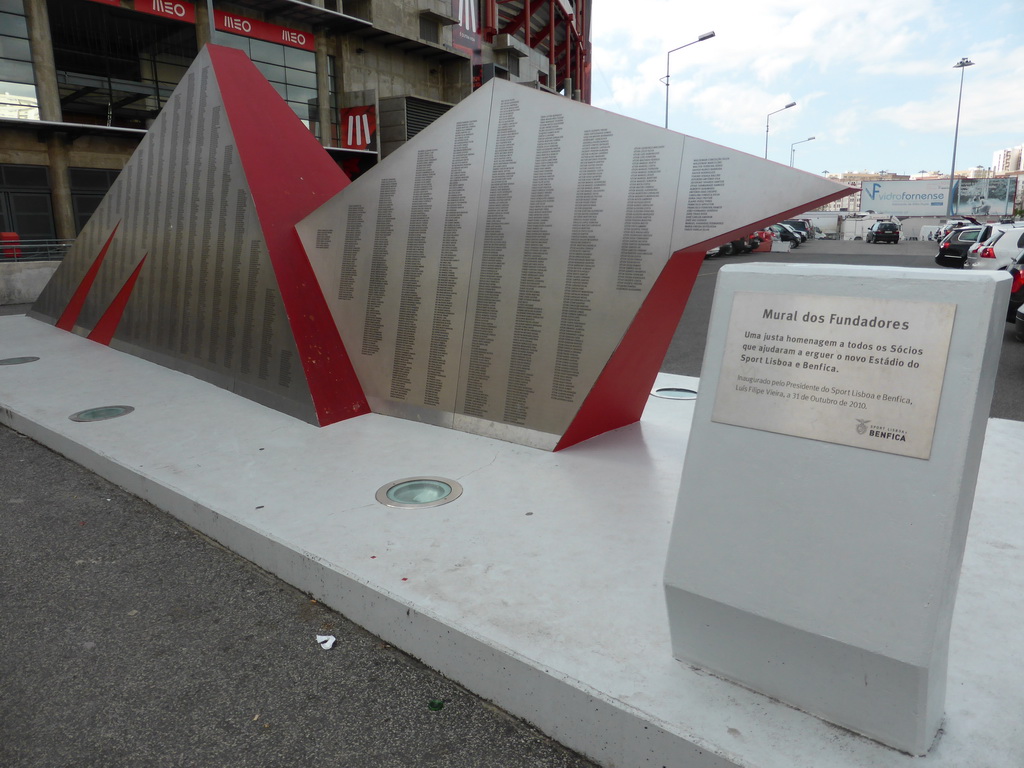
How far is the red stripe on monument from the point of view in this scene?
18.8 feet

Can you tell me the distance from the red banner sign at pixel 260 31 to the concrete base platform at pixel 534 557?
20.0 meters

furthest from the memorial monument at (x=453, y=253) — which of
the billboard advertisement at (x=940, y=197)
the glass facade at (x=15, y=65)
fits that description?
the billboard advertisement at (x=940, y=197)

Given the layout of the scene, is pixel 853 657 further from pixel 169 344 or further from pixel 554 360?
pixel 169 344

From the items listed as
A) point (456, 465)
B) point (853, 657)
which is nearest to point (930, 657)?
point (853, 657)

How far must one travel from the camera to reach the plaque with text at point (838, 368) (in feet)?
5.96

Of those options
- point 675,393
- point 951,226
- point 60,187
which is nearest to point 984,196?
point 951,226

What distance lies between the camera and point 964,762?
1.94m

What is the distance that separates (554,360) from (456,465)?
99 cm

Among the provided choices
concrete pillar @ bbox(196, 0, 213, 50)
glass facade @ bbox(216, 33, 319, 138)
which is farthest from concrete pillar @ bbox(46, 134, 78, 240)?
glass facade @ bbox(216, 33, 319, 138)

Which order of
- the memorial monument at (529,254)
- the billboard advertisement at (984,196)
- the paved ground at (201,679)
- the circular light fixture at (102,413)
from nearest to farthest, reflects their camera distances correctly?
the paved ground at (201,679), the memorial monument at (529,254), the circular light fixture at (102,413), the billboard advertisement at (984,196)

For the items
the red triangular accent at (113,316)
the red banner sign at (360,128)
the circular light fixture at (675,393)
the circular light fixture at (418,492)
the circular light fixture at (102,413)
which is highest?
the red banner sign at (360,128)

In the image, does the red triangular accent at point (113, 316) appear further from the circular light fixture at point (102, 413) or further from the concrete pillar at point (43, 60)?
the concrete pillar at point (43, 60)

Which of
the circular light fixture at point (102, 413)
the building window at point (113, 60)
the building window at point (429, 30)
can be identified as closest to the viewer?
the circular light fixture at point (102, 413)

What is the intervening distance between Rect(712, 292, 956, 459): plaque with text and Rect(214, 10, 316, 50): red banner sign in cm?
2401
